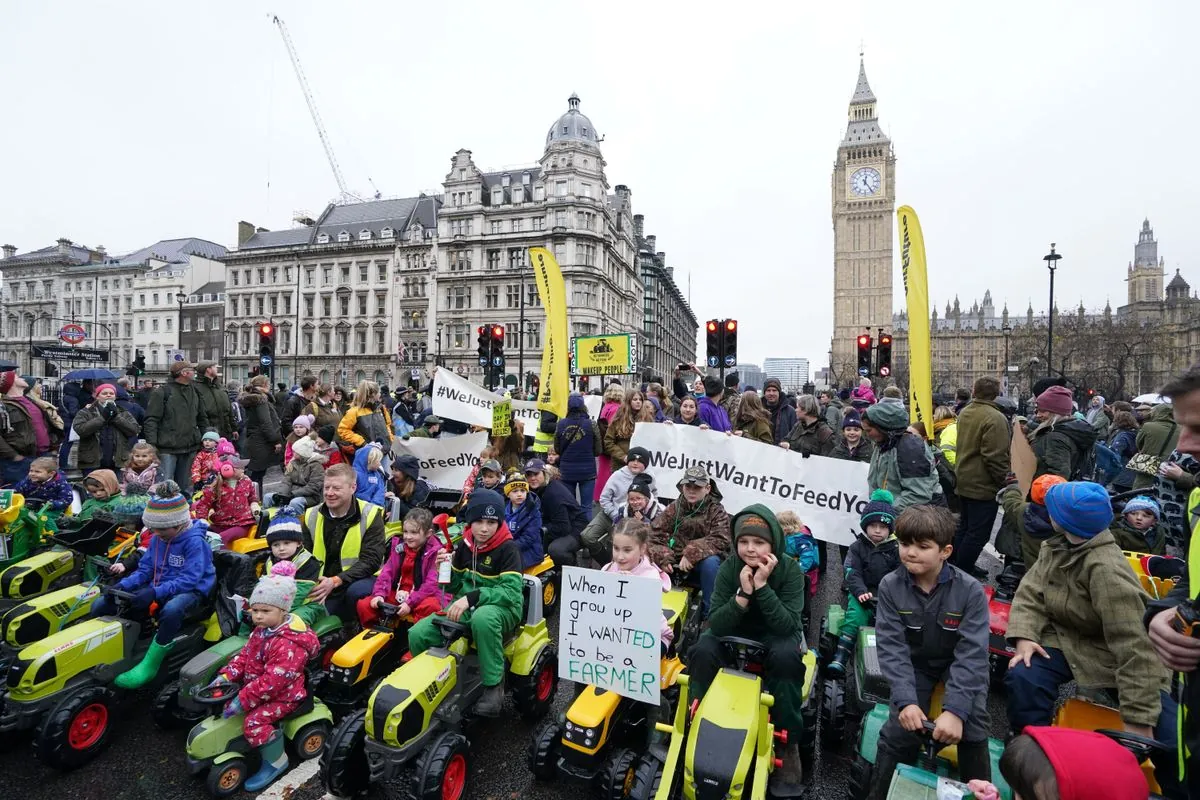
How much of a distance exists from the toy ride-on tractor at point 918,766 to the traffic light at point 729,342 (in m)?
11.3

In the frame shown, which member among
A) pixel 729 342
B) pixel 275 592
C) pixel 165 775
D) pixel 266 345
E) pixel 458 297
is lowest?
pixel 165 775

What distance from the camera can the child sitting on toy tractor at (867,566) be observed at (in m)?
4.62

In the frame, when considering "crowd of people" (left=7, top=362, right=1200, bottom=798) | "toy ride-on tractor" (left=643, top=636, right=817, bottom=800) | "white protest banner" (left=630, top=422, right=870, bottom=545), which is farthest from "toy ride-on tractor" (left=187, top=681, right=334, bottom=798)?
"white protest banner" (left=630, top=422, right=870, bottom=545)

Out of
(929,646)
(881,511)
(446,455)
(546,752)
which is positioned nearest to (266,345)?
(446,455)

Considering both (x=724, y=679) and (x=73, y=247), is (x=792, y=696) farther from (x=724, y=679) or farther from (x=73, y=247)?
(x=73, y=247)

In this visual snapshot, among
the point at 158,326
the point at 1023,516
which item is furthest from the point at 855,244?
the point at 1023,516

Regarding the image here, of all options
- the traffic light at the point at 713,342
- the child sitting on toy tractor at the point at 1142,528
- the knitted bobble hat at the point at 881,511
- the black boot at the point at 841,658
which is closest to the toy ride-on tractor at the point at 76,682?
the black boot at the point at 841,658

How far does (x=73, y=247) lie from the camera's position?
82.9 m

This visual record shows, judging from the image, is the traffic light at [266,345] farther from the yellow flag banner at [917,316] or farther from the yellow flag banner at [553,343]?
the yellow flag banner at [917,316]

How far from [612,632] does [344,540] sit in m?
2.65

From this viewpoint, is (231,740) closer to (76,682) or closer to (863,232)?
(76,682)

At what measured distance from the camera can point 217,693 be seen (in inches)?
144

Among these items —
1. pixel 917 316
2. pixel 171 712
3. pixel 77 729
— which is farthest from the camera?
pixel 917 316

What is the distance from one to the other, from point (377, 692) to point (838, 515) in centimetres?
506
